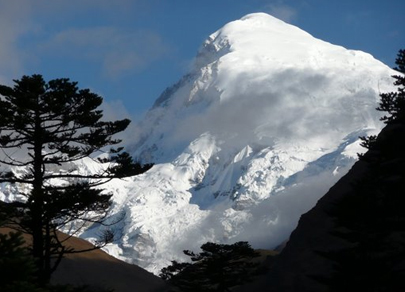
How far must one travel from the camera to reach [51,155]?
28.9m

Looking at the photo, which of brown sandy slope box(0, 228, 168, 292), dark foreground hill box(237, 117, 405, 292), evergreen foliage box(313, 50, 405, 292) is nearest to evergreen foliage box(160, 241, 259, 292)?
dark foreground hill box(237, 117, 405, 292)

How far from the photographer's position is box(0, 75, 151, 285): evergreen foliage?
2600cm

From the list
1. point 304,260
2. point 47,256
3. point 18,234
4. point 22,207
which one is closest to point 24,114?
point 22,207

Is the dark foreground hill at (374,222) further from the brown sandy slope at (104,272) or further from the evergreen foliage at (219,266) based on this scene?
the brown sandy slope at (104,272)

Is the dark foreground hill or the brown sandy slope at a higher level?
the brown sandy slope

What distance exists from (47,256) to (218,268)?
20121 millimetres

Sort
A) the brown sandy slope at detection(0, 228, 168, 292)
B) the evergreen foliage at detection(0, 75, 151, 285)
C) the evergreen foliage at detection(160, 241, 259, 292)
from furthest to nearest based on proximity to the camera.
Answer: the brown sandy slope at detection(0, 228, 168, 292) < the evergreen foliage at detection(160, 241, 259, 292) < the evergreen foliage at detection(0, 75, 151, 285)

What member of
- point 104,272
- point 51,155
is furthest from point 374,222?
point 104,272

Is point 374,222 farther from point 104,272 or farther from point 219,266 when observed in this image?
point 104,272

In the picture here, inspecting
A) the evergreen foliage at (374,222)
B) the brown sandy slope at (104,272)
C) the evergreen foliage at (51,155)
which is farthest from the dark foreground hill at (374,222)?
the brown sandy slope at (104,272)

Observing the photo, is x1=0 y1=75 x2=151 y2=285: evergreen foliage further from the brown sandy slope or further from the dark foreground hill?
the brown sandy slope

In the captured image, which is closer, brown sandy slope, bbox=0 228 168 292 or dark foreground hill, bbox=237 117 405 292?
dark foreground hill, bbox=237 117 405 292

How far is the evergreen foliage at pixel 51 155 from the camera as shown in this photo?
26000 millimetres

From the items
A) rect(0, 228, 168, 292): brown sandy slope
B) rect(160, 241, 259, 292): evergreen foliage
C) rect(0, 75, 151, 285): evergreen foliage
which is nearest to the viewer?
rect(0, 75, 151, 285): evergreen foliage
